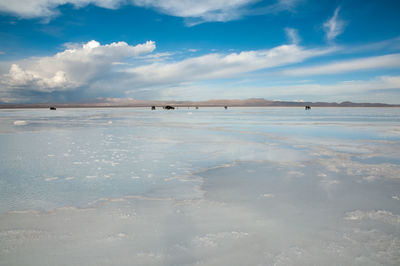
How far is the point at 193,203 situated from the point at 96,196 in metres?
1.83

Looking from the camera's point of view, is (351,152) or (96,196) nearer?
(96,196)

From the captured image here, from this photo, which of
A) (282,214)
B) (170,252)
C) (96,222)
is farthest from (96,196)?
(282,214)

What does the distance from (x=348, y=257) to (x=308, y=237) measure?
0.52 m

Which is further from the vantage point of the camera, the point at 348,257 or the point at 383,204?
the point at 383,204

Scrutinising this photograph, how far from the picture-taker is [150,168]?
7230mm

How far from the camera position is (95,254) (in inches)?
121

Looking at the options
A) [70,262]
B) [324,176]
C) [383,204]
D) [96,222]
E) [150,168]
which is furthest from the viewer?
[150,168]

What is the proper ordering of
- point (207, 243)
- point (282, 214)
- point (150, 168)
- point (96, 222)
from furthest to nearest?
1. point (150, 168)
2. point (282, 214)
3. point (96, 222)
4. point (207, 243)

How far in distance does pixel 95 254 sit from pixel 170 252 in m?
0.85

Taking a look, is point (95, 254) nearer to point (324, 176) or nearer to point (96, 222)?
point (96, 222)

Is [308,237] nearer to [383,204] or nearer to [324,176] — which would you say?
[383,204]

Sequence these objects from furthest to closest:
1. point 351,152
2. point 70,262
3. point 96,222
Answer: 1. point 351,152
2. point 96,222
3. point 70,262

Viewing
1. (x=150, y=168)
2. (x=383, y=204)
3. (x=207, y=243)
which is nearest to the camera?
(x=207, y=243)

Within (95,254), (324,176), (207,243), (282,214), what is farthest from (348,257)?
(324,176)
